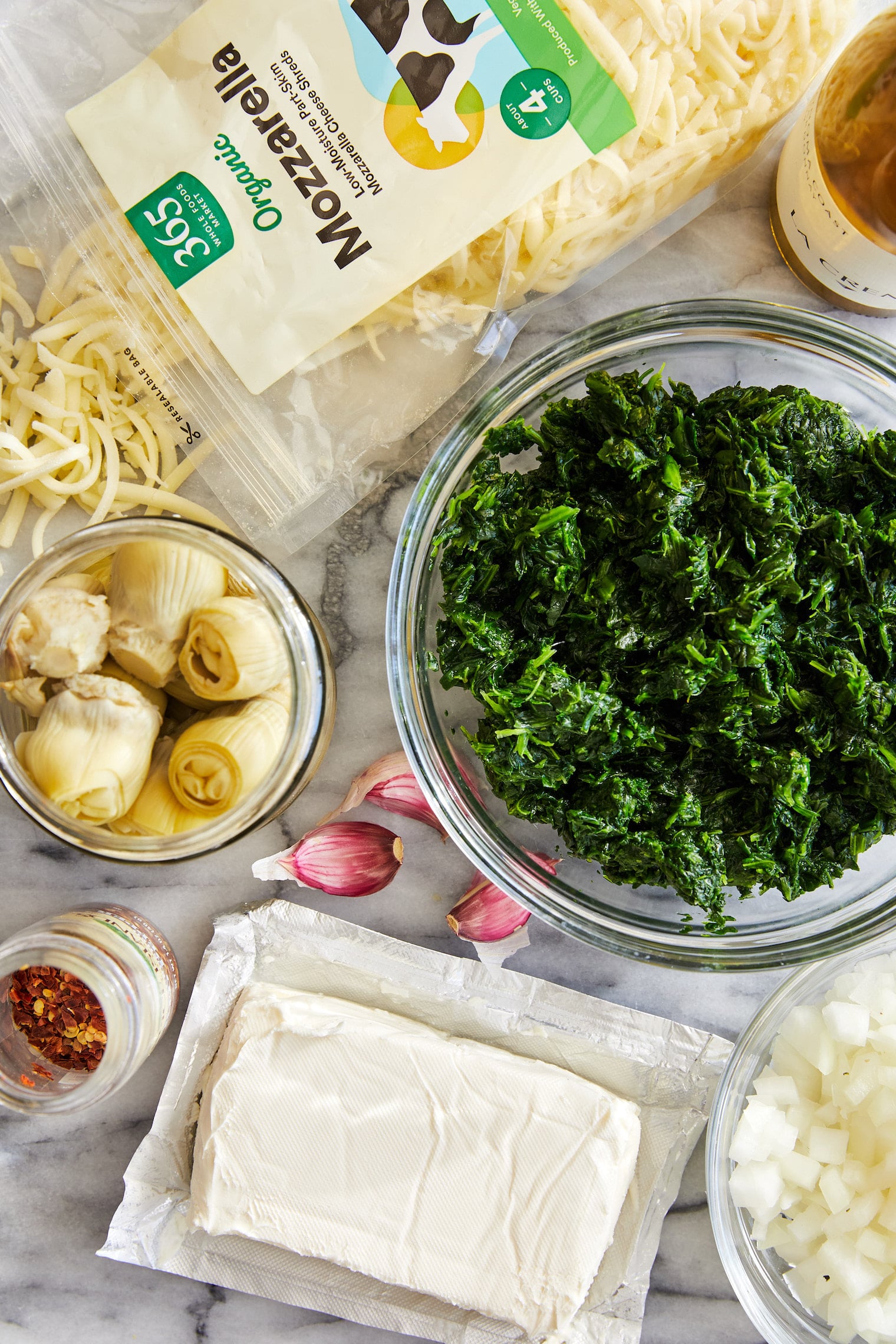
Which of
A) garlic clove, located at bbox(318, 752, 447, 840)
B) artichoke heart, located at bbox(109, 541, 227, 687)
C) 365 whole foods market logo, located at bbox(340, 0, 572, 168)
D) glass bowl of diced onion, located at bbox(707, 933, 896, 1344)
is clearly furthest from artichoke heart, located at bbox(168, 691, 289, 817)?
glass bowl of diced onion, located at bbox(707, 933, 896, 1344)

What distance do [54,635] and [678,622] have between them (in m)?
0.81

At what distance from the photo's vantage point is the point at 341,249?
1.32 m

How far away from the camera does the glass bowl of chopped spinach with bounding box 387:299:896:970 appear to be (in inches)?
46.8

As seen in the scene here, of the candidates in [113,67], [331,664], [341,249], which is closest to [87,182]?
[113,67]

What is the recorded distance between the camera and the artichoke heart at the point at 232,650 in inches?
46.3

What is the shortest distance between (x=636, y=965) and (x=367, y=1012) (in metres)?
0.48

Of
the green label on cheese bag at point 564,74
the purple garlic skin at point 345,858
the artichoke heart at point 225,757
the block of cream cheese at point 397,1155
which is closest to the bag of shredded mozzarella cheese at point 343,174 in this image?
the green label on cheese bag at point 564,74

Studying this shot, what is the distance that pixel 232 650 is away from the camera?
1171mm

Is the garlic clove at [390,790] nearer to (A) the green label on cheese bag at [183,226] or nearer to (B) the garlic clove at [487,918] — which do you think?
(B) the garlic clove at [487,918]

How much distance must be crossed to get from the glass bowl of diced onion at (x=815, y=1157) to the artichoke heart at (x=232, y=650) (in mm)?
1003

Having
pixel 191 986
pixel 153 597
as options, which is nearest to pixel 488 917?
pixel 191 986

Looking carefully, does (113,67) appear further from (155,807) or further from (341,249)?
(155,807)

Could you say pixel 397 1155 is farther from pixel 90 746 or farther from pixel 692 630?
pixel 692 630

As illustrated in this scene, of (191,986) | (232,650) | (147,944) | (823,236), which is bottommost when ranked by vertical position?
(191,986)
